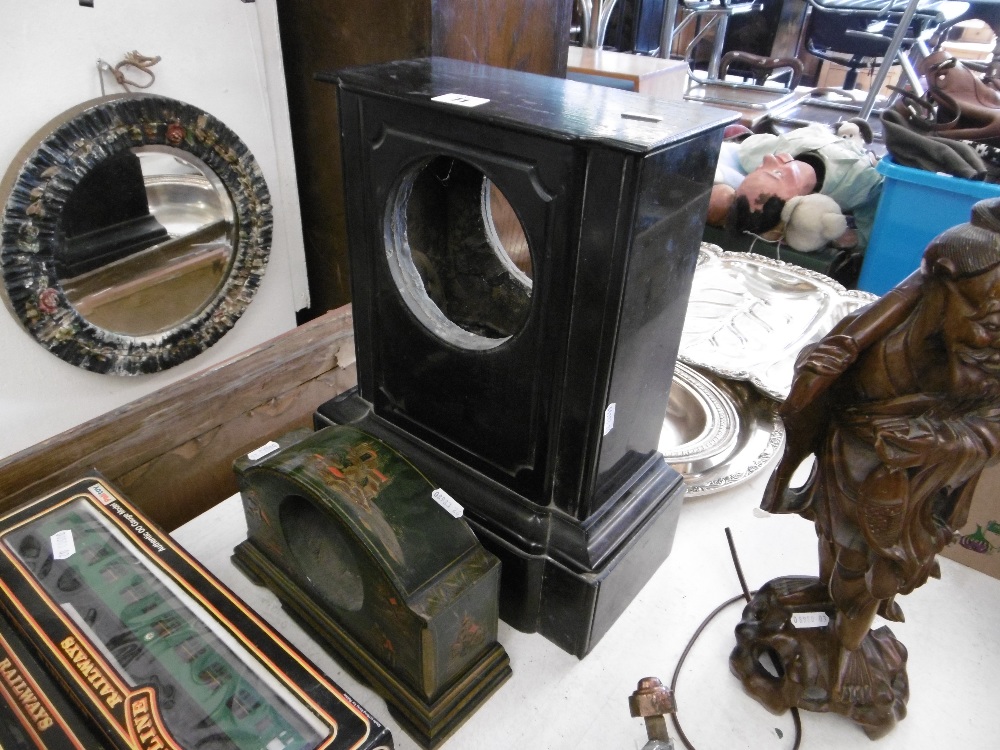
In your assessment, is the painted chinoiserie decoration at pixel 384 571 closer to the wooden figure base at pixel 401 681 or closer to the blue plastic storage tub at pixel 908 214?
the wooden figure base at pixel 401 681

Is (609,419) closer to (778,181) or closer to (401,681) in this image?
(401,681)

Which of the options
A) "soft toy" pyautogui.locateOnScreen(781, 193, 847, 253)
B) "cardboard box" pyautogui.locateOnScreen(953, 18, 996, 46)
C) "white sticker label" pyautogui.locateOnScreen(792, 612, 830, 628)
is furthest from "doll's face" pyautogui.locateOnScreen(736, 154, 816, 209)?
"cardboard box" pyautogui.locateOnScreen(953, 18, 996, 46)

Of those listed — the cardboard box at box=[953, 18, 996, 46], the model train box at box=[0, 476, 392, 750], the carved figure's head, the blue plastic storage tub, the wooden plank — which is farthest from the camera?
the cardboard box at box=[953, 18, 996, 46]

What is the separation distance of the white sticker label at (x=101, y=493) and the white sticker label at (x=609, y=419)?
0.60 m

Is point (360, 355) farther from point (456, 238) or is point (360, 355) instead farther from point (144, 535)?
point (144, 535)

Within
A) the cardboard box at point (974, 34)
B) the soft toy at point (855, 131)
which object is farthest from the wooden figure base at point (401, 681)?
the cardboard box at point (974, 34)

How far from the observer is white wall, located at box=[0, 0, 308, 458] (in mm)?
1070

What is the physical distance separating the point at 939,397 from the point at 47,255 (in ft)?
4.15

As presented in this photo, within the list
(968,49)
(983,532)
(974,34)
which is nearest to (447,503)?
(983,532)

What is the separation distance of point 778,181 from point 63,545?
1.67 meters

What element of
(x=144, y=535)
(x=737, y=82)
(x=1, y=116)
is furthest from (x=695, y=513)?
(x=737, y=82)

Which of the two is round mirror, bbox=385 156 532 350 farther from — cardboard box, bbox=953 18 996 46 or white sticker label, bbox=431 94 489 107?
cardboard box, bbox=953 18 996 46

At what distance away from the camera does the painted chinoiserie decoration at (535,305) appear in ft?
2.05

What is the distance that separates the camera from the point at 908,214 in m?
1.62
